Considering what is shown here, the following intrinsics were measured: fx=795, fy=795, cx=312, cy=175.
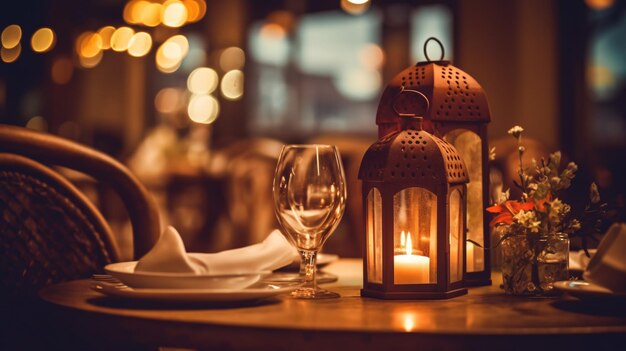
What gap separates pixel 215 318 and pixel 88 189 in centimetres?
595

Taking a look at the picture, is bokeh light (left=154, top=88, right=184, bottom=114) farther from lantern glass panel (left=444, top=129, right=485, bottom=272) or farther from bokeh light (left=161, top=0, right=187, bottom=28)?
lantern glass panel (left=444, top=129, right=485, bottom=272)

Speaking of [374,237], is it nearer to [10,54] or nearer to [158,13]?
[158,13]

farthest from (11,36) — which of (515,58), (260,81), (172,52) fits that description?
(515,58)

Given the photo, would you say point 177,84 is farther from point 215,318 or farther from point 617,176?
point 215,318

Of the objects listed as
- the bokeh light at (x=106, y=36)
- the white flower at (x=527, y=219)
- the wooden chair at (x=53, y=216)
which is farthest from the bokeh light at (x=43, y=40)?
the white flower at (x=527, y=219)

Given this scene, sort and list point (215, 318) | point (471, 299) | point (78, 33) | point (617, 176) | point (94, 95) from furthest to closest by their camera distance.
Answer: point (94, 95)
point (78, 33)
point (617, 176)
point (471, 299)
point (215, 318)

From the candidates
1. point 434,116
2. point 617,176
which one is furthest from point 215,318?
point 617,176

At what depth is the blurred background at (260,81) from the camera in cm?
591

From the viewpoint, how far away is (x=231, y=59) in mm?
9297

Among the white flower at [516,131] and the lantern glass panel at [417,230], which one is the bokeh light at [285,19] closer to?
the white flower at [516,131]

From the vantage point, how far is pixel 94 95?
36.1ft

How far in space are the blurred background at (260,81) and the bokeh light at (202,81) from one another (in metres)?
0.03

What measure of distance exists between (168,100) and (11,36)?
227cm

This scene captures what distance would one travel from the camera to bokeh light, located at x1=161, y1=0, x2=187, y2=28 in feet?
21.5
